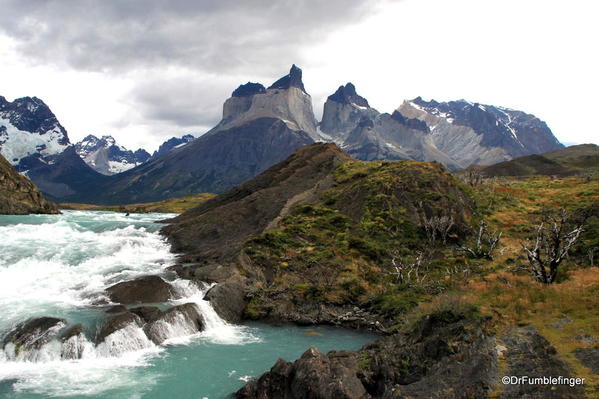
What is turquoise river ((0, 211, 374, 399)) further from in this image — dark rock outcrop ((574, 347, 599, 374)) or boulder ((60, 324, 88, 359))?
dark rock outcrop ((574, 347, 599, 374))

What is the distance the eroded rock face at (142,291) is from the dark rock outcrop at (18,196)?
3816 inches

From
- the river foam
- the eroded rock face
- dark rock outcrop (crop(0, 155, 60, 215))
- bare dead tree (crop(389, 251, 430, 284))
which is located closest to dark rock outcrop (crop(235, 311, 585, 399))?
the river foam

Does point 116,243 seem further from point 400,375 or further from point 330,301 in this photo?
point 400,375

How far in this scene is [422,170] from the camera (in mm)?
70562

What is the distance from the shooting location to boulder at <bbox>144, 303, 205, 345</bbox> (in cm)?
3328

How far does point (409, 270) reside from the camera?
4756 centimetres

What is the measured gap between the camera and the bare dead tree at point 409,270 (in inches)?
1698

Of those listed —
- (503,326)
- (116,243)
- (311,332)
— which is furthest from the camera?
(116,243)

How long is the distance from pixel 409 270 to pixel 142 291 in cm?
3246

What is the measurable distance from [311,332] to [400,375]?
15.7 metres

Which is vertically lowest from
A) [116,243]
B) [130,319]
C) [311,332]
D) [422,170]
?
[311,332]

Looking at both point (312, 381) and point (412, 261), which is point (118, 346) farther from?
point (412, 261)

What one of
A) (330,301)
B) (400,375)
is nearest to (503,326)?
(400,375)

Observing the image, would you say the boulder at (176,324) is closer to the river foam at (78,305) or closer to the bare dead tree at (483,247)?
the river foam at (78,305)
